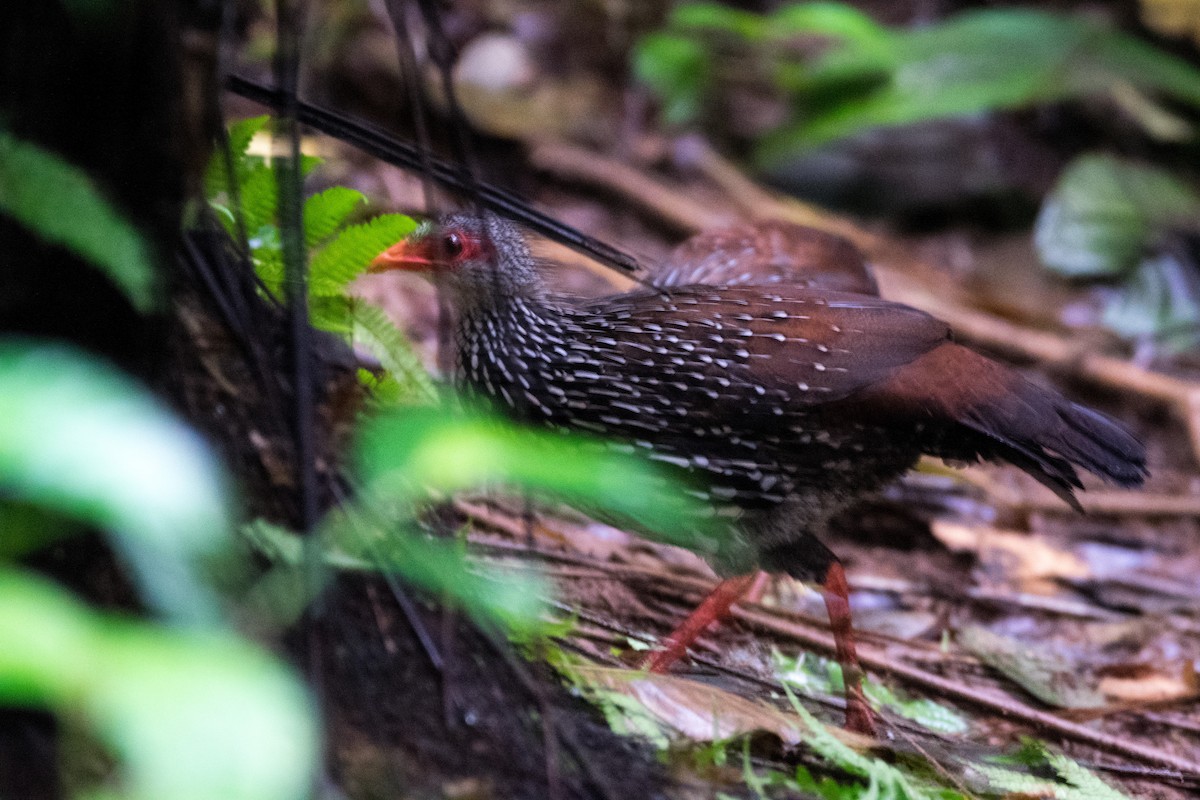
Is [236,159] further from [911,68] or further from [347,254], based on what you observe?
[911,68]

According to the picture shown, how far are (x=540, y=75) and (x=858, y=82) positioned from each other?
215 cm

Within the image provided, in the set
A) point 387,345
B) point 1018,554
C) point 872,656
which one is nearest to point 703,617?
point 872,656

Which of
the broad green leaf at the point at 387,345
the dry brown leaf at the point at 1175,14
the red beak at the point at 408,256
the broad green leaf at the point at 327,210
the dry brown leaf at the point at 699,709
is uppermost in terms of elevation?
the dry brown leaf at the point at 1175,14

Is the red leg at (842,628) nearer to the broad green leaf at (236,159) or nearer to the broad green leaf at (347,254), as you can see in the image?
the broad green leaf at (347,254)

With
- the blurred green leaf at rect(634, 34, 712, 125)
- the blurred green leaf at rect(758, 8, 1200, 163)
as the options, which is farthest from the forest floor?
the blurred green leaf at rect(634, 34, 712, 125)

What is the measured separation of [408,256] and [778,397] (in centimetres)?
107

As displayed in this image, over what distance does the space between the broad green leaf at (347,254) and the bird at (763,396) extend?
12.5 inches

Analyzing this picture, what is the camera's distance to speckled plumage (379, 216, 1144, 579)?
2688 millimetres

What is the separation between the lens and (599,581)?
2826 millimetres

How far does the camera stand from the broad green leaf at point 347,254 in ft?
7.64

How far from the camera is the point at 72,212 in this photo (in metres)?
1.66

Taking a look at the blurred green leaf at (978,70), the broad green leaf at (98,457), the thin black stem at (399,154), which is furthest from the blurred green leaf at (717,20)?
the broad green leaf at (98,457)

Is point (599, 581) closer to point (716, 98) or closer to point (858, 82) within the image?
point (858, 82)

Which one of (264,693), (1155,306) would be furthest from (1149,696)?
(1155,306)
